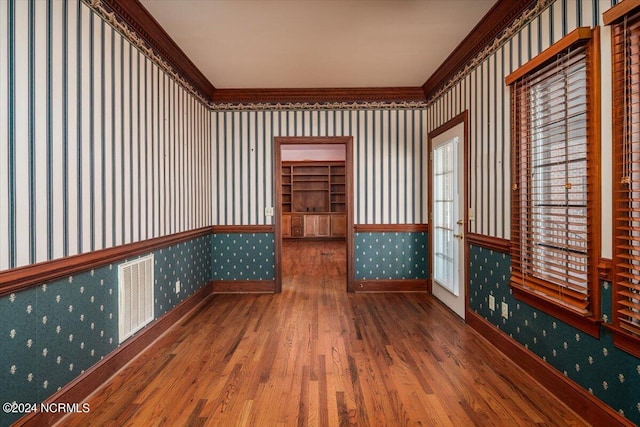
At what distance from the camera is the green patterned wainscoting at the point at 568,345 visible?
6.03 feet

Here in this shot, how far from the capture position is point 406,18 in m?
3.14

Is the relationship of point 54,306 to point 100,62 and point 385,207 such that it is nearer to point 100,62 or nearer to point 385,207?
point 100,62

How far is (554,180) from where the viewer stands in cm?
245

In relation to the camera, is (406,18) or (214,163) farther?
(214,163)

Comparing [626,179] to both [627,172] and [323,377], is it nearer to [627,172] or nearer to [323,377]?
[627,172]

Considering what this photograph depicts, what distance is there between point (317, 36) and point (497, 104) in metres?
1.76

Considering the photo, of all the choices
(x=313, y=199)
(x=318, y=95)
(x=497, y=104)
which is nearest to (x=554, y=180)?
(x=497, y=104)

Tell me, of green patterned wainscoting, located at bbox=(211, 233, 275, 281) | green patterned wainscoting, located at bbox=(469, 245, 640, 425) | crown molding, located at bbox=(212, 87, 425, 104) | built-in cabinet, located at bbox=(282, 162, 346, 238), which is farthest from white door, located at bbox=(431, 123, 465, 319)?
built-in cabinet, located at bbox=(282, 162, 346, 238)

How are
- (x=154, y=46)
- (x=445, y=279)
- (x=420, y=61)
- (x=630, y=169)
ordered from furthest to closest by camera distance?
(x=445, y=279), (x=420, y=61), (x=154, y=46), (x=630, y=169)

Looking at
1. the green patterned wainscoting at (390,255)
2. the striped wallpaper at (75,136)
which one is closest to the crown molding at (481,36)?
the green patterned wainscoting at (390,255)

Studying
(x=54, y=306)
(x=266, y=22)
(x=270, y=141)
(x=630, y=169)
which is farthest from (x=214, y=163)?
(x=630, y=169)

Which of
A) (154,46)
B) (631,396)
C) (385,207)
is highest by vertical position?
(154,46)

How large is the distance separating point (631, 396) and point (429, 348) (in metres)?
1.45

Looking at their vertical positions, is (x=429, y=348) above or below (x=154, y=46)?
below
